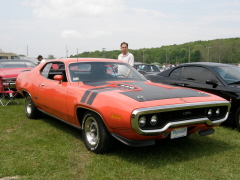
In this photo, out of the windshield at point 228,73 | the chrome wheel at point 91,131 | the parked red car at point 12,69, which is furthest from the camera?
the parked red car at point 12,69

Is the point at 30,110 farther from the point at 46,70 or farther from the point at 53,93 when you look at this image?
the point at 53,93

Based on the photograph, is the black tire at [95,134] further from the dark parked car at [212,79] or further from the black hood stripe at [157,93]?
the dark parked car at [212,79]

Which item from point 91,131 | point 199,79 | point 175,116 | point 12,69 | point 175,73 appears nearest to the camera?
point 175,116

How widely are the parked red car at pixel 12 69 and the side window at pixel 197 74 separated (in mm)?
5491

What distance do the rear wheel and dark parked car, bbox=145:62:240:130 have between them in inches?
126

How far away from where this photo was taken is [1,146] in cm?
423

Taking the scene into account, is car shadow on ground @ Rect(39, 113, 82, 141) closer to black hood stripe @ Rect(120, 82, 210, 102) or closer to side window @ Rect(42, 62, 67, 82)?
side window @ Rect(42, 62, 67, 82)

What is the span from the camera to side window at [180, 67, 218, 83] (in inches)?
233

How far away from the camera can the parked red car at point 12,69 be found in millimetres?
8766

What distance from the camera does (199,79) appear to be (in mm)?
6066

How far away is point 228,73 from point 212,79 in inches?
17.5

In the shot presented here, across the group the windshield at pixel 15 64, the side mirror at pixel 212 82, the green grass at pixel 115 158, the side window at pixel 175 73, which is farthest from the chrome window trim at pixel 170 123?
the windshield at pixel 15 64

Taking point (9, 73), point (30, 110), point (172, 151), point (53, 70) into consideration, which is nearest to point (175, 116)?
point (172, 151)

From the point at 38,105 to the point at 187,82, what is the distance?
A: 3.37 metres
